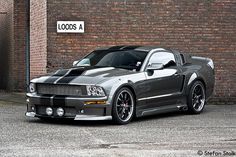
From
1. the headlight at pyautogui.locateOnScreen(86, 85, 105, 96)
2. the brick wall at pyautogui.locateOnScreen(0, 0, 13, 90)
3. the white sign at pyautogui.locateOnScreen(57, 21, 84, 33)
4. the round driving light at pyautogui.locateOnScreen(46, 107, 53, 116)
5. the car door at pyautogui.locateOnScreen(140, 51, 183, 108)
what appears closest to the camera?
the headlight at pyautogui.locateOnScreen(86, 85, 105, 96)

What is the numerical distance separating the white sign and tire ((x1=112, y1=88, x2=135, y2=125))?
4.70 m

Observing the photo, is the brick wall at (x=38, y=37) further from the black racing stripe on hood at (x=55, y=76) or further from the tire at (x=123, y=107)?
the tire at (x=123, y=107)

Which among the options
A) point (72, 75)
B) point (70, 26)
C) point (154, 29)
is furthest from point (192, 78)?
point (70, 26)

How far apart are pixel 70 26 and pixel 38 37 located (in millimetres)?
1530

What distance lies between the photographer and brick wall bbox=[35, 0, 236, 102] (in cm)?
1438

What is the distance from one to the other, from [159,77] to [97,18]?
420cm

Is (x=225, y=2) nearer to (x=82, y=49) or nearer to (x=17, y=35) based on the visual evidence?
(x=82, y=49)

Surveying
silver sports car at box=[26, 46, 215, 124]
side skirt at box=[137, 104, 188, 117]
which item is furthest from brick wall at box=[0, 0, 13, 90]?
side skirt at box=[137, 104, 188, 117]

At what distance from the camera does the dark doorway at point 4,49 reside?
825 inches

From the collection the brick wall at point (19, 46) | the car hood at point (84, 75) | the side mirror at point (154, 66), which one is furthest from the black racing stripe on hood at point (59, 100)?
the brick wall at point (19, 46)

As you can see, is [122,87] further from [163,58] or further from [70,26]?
[70,26]

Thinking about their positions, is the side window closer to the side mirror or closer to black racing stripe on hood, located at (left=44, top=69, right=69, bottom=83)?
the side mirror

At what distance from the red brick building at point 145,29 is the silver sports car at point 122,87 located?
2717mm

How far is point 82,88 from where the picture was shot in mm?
9648
